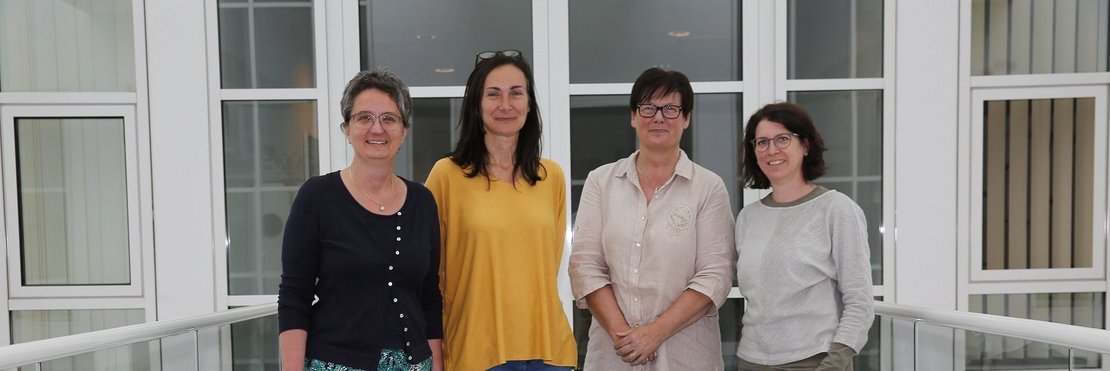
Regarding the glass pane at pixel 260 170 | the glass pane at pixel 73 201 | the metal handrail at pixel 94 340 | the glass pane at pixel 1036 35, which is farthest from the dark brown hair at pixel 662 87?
the glass pane at pixel 73 201

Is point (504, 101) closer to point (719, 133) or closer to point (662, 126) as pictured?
point (662, 126)

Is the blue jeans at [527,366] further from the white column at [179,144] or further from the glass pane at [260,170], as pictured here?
the white column at [179,144]

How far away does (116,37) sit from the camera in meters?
3.89

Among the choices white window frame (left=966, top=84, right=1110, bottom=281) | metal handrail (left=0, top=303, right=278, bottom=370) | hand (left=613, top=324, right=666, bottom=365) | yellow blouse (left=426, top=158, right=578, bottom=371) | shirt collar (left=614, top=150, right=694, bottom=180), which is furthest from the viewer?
white window frame (left=966, top=84, right=1110, bottom=281)

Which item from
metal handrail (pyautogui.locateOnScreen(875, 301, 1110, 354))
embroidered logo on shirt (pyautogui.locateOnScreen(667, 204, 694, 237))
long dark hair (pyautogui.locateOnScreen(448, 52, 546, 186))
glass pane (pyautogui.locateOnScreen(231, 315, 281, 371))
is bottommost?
glass pane (pyautogui.locateOnScreen(231, 315, 281, 371))

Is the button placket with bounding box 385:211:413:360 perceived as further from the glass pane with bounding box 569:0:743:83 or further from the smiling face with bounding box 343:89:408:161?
the glass pane with bounding box 569:0:743:83

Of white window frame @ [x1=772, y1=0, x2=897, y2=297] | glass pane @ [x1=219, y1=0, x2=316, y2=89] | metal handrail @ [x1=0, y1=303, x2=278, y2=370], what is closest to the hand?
metal handrail @ [x1=0, y1=303, x2=278, y2=370]

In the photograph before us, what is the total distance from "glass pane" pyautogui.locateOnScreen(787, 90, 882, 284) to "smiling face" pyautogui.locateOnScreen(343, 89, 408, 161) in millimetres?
2926

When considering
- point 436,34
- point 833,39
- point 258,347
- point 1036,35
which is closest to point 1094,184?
point 1036,35

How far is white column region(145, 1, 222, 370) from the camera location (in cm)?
374

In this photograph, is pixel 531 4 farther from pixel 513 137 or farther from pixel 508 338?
pixel 508 338

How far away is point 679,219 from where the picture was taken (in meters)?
2.06

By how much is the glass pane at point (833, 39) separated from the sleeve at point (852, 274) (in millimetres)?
2333

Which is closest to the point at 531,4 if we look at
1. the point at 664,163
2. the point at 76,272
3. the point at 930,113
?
the point at 664,163
